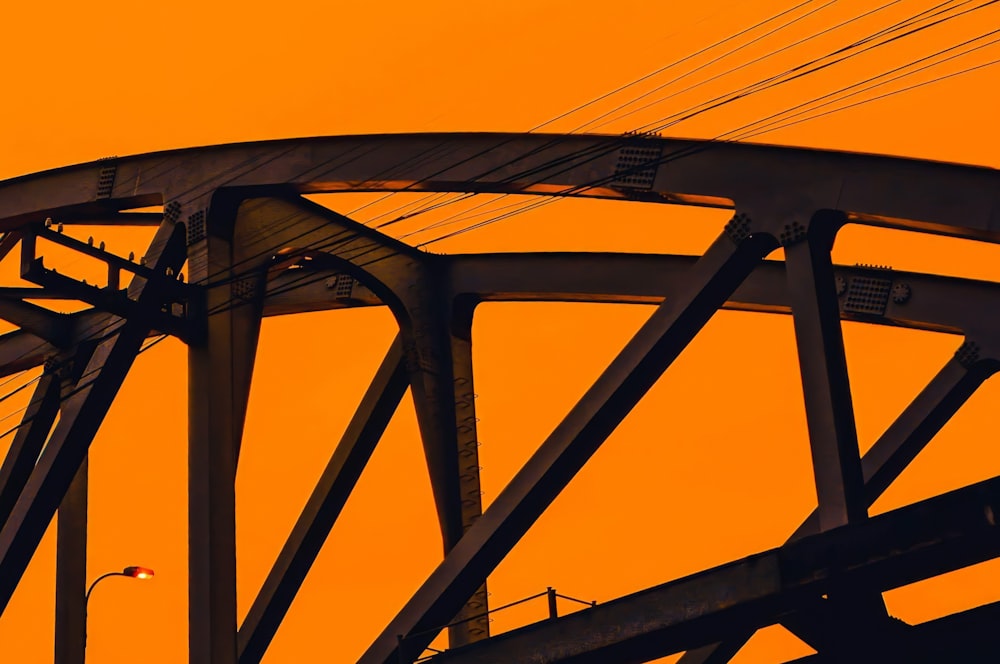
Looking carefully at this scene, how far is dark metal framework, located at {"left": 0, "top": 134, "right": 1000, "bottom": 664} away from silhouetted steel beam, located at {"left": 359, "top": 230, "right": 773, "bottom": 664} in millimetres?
26

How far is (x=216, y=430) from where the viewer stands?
1947 centimetres

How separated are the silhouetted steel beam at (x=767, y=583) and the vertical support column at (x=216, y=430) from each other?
434cm

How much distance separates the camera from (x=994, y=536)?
12547 mm

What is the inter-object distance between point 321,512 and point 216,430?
3.18 metres

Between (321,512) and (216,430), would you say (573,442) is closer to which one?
(216,430)

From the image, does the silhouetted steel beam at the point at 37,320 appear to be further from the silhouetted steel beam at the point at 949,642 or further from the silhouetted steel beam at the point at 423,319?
the silhouetted steel beam at the point at 949,642

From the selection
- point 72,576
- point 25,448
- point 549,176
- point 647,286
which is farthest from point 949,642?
point 72,576

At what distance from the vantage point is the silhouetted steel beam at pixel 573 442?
16.3 meters

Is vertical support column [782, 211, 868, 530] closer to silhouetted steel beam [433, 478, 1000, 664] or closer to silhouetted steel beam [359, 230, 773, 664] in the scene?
silhouetted steel beam [359, 230, 773, 664]

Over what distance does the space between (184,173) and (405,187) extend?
339 centimetres

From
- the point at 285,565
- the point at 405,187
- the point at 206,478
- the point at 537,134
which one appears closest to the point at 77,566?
the point at 285,565

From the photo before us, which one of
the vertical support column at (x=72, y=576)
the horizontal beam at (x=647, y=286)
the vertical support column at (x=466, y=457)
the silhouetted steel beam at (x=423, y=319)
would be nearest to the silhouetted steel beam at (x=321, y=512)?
the silhouetted steel beam at (x=423, y=319)

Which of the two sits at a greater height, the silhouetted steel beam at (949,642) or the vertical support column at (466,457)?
the vertical support column at (466,457)

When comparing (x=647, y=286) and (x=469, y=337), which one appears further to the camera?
(x=469, y=337)
